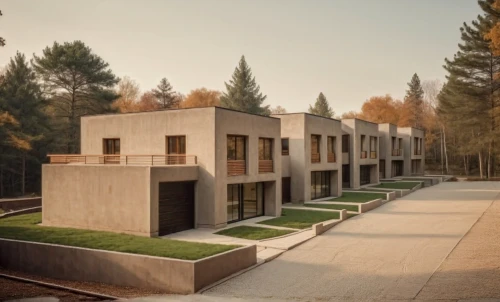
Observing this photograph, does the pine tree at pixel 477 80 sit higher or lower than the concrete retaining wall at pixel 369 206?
higher

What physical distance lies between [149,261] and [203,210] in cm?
831

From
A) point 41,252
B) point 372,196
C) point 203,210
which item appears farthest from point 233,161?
point 372,196

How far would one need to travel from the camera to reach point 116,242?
17516 mm

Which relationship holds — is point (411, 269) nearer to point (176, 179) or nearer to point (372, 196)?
point (176, 179)

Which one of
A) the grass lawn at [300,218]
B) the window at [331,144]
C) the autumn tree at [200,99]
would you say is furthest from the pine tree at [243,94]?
the grass lawn at [300,218]

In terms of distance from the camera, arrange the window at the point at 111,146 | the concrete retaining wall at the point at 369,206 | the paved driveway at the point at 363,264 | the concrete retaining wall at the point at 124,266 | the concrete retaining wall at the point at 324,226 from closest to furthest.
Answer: the paved driveway at the point at 363,264 < the concrete retaining wall at the point at 124,266 < the concrete retaining wall at the point at 324,226 < the window at the point at 111,146 < the concrete retaining wall at the point at 369,206

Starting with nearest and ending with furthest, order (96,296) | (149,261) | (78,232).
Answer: (96,296) → (149,261) → (78,232)

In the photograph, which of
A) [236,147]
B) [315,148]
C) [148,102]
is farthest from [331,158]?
[148,102]

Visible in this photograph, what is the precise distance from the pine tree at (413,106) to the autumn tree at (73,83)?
59.0m

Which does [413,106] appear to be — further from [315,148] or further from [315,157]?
[315,157]

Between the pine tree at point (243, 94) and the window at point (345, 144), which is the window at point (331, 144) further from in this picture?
the pine tree at point (243, 94)

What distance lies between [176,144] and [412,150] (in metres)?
45.1

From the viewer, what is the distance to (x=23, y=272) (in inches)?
704

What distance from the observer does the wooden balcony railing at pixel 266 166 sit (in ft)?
88.2
